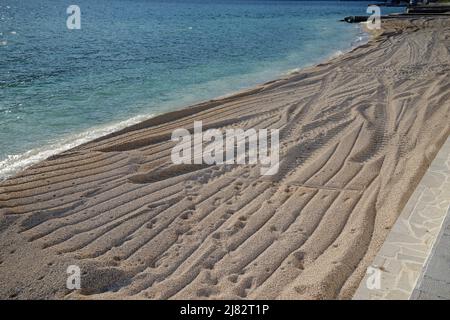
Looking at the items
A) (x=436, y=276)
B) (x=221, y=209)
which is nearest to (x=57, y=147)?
(x=221, y=209)

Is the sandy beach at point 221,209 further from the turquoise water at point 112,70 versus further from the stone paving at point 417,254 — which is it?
the turquoise water at point 112,70

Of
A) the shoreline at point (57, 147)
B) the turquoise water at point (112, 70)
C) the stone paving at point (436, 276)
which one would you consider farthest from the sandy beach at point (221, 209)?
the turquoise water at point (112, 70)

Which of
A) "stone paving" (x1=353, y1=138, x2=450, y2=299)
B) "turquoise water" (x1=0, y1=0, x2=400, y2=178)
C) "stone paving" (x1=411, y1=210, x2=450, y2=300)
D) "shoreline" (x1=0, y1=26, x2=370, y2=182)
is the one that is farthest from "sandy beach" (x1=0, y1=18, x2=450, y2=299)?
"turquoise water" (x1=0, y1=0, x2=400, y2=178)

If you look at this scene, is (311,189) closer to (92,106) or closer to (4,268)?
(4,268)

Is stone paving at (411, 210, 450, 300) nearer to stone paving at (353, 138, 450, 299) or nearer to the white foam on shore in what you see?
stone paving at (353, 138, 450, 299)

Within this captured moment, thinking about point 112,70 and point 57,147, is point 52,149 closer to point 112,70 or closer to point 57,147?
point 57,147

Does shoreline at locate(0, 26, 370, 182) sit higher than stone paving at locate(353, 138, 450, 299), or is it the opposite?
shoreline at locate(0, 26, 370, 182)
